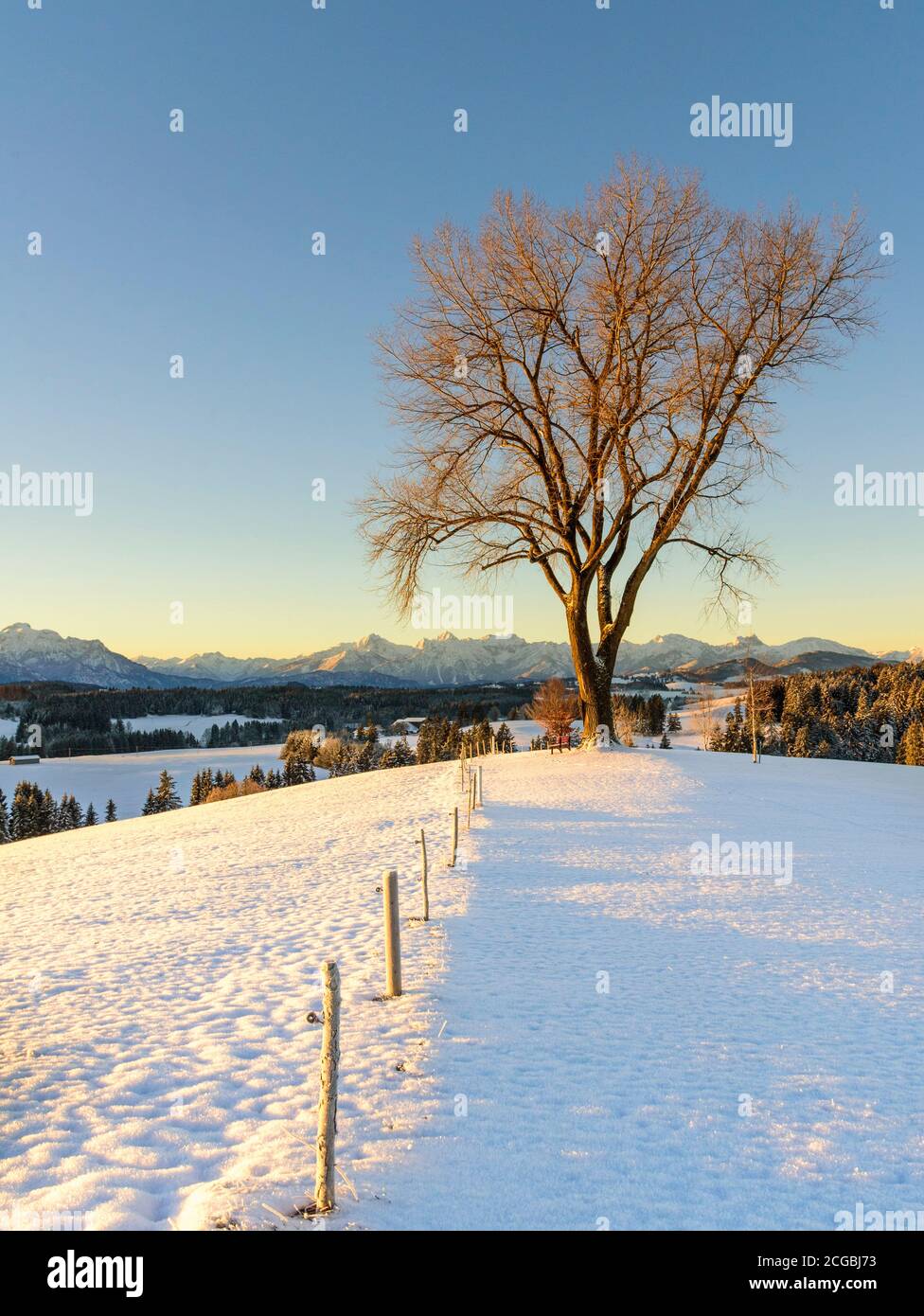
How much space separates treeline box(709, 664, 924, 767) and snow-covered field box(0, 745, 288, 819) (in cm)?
8037

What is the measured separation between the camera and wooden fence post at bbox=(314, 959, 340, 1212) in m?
3.65

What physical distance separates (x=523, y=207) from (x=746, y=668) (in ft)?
85.6

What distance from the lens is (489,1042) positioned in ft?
19.7

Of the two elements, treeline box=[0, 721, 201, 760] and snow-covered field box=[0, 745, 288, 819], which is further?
treeline box=[0, 721, 201, 760]

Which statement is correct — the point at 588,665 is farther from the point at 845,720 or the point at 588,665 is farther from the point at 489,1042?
the point at 845,720

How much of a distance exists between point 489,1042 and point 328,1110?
255 cm

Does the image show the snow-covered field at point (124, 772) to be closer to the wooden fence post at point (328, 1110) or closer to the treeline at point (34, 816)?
the treeline at point (34, 816)

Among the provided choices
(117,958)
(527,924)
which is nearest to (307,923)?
(117,958)

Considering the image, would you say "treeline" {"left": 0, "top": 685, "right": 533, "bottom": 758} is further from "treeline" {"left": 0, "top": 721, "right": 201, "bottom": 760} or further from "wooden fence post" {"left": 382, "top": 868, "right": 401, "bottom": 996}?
"wooden fence post" {"left": 382, "top": 868, "right": 401, "bottom": 996}

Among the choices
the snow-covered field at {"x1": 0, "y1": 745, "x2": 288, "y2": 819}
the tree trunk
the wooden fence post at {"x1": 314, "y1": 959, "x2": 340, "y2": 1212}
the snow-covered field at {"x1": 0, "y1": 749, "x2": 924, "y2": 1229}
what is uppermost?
the tree trunk

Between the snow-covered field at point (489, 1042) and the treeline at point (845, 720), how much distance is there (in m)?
51.3

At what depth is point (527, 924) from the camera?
972 centimetres

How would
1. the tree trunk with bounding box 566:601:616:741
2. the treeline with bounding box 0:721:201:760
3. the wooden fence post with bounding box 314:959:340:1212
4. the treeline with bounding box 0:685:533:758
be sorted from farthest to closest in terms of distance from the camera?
the treeline with bounding box 0:685:533:758 → the treeline with bounding box 0:721:201:760 → the tree trunk with bounding box 566:601:616:741 → the wooden fence post with bounding box 314:959:340:1212

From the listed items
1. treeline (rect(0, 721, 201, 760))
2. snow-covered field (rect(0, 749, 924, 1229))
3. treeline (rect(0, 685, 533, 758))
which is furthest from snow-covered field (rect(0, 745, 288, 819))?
snow-covered field (rect(0, 749, 924, 1229))
